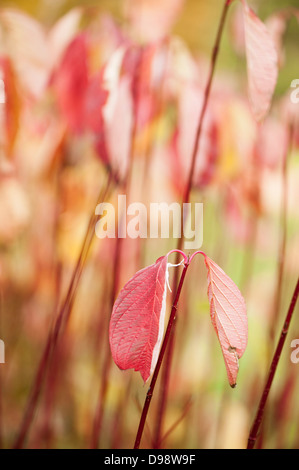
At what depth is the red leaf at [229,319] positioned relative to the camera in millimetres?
274

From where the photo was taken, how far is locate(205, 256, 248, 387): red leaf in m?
0.27

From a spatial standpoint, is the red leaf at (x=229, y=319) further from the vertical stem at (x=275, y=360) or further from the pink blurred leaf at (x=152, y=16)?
the pink blurred leaf at (x=152, y=16)

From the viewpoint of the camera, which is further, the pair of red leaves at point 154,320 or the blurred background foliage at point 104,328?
the blurred background foliage at point 104,328

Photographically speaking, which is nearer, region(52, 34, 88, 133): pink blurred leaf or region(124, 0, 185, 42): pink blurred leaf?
region(52, 34, 88, 133): pink blurred leaf

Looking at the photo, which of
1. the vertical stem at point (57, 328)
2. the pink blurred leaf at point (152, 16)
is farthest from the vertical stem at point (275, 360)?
the pink blurred leaf at point (152, 16)

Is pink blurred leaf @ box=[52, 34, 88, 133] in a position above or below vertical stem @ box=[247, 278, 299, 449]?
above

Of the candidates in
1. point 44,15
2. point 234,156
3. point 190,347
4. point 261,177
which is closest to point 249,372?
point 190,347

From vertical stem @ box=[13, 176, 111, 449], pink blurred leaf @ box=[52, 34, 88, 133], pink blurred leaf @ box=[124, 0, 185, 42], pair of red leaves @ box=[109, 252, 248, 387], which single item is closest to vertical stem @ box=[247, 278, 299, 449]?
pair of red leaves @ box=[109, 252, 248, 387]

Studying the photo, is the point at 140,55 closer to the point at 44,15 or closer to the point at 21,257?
the point at 21,257

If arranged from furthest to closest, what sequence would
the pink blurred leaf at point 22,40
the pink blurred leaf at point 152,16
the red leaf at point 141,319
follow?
the pink blurred leaf at point 152,16 → the pink blurred leaf at point 22,40 → the red leaf at point 141,319

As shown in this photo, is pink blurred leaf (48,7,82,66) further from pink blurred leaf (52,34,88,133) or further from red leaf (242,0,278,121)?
red leaf (242,0,278,121)

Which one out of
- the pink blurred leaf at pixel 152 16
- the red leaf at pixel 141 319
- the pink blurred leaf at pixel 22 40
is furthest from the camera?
the pink blurred leaf at pixel 152 16

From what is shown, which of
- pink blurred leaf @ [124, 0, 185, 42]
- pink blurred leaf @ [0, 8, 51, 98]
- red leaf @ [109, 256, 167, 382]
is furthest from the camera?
pink blurred leaf @ [124, 0, 185, 42]

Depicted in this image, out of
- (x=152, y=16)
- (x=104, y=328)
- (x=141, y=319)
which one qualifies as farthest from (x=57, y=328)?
(x=152, y=16)
